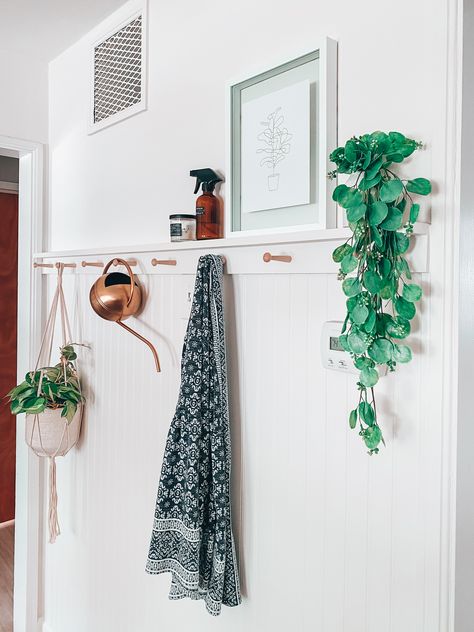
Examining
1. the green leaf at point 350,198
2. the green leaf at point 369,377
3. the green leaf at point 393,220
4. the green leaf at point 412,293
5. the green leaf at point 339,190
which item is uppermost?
the green leaf at point 339,190

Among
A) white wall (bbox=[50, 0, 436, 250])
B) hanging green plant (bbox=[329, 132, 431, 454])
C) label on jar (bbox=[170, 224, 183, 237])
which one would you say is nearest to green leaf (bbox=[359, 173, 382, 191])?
hanging green plant (bbox=[329, 132, 431, 454])

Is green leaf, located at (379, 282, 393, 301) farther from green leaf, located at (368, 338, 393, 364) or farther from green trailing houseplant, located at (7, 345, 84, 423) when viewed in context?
green trailing houseplant, located at (7, 345, 84, 423)

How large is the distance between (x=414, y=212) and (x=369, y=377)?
0.92ft

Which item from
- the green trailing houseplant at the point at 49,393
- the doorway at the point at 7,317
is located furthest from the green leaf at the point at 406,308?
the doorway at the point at 7,317

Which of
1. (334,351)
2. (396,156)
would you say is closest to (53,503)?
(334,351)

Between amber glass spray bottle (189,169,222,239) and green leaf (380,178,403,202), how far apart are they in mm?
562

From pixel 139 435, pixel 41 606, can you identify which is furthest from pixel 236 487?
pixel 41 606

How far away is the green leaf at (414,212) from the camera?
90 centimetres

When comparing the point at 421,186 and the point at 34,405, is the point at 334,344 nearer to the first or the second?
the point at 421,186

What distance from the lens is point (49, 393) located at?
1.85m

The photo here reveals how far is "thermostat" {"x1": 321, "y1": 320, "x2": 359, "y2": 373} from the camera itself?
1.05 meters

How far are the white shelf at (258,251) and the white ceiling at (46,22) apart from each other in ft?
2.49

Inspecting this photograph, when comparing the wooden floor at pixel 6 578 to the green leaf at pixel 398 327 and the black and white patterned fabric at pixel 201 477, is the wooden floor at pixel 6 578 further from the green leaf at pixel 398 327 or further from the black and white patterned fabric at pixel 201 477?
the green leaf at pixel 398 327

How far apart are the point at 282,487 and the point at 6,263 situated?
2693mm
